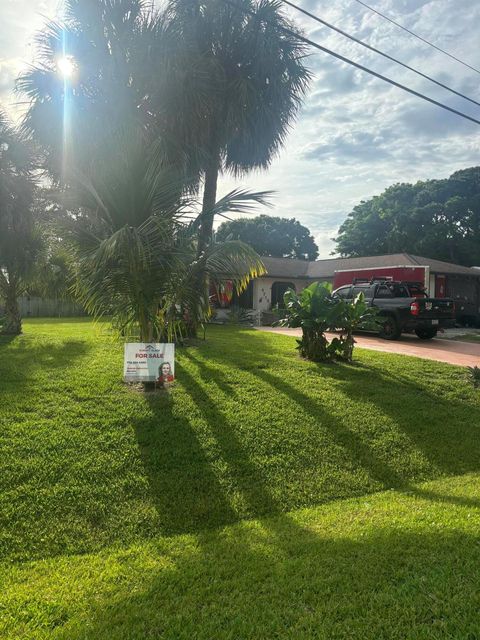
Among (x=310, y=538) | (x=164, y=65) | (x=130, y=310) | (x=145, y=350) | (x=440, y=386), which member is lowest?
(x=310, y=538)

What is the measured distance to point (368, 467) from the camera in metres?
4.98

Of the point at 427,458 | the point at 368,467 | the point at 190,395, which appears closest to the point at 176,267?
the point at 190,395

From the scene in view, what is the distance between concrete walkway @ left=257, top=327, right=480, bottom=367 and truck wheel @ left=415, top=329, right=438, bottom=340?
0.14 m

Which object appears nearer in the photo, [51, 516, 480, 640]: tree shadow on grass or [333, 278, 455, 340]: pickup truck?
[51, 516, 480, 640]: tree shadow on grass

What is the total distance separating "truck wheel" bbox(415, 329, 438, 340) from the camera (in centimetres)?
1332

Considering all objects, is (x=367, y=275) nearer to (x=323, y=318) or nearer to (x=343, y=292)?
(x=343, y=292)

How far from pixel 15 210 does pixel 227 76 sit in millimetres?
6571

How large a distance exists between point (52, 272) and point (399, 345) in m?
11.0

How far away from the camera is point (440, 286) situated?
20438mm

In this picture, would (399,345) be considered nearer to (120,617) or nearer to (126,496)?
(126,496)

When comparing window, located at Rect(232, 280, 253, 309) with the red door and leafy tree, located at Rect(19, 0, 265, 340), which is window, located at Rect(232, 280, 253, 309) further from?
leafy tree, located at Rect(19, 0, 265, 340)

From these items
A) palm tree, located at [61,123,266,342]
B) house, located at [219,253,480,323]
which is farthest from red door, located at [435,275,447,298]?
palm tree, located at [61,123,266,342]

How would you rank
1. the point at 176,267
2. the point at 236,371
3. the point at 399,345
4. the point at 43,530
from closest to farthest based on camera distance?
the point at 43,530, the point at 176,267, the point at 236,371, the point at 399,345

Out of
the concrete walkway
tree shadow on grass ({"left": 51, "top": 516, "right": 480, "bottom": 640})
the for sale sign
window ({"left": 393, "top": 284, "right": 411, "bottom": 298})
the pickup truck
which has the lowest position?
tree shadow on grass ({"left": 51, "top": 516, "right": 480, "bottom": 640})
